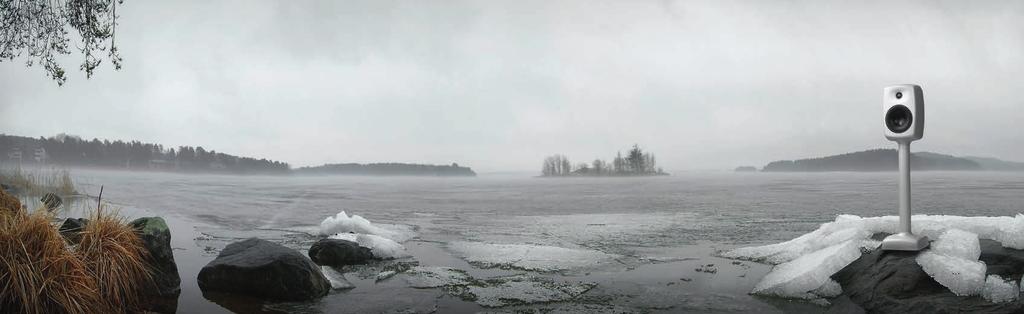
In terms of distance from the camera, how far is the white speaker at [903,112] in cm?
584

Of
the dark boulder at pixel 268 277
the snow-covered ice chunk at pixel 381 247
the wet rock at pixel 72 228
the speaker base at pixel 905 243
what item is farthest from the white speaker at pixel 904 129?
the wet rock at pixel 72 228

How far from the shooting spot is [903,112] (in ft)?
19.5

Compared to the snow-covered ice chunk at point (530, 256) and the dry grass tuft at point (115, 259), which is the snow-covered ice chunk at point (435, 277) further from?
the dry grass tuft at point (115, 259)

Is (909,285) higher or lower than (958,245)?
lower

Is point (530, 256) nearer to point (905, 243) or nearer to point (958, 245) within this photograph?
point (905, 243)

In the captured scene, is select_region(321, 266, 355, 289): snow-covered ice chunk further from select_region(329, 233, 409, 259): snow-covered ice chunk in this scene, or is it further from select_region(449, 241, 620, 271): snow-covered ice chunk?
select_region(449, 241, 620, 271): snow-covered ice chunk

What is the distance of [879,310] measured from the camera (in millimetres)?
4977

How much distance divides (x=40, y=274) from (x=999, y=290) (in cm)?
738

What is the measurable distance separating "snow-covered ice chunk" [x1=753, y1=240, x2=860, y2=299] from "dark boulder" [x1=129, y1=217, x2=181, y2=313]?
5722 millimetres

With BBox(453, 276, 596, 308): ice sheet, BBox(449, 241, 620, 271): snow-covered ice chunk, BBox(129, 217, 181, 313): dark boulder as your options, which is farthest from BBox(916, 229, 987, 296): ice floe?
BBox(129, 217, 181, 313): dark boulder

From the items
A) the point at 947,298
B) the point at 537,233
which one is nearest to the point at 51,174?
the point at 537,233

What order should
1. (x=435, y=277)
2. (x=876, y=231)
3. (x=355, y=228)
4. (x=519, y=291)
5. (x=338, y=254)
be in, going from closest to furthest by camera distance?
(x=519, y=291) → (x=435, y=277) → (x=876, y=231) → (x=338, y=254) → (x=355, y=228)

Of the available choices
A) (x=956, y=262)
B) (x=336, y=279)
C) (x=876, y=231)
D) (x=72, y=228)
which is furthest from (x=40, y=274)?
(x=876, y=231)

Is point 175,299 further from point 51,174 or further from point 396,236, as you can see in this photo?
Result: point 51,174
